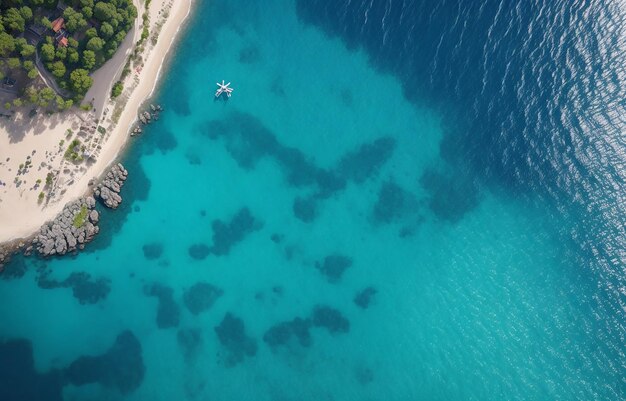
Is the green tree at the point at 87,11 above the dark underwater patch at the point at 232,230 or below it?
above

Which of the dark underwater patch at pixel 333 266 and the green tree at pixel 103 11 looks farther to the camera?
the dark underwater patch at pixel 333 266

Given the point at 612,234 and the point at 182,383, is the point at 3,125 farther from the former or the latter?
the point at 612,234

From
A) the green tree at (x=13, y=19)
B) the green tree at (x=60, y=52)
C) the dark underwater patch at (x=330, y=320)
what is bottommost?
the dark underwater patch at (x=330, y=320)

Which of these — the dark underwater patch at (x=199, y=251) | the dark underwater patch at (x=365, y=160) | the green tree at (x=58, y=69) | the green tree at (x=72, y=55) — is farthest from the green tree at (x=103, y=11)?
the dark underwater patch at (x=365, y=160)

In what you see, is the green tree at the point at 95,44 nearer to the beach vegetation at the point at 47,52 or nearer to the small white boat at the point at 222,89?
the beach vegetation at the point at 47,52

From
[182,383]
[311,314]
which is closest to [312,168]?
[311,314]

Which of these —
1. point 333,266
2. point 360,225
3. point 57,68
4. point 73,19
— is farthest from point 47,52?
point 360,225

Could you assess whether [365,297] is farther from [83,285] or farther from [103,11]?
[103,11]
